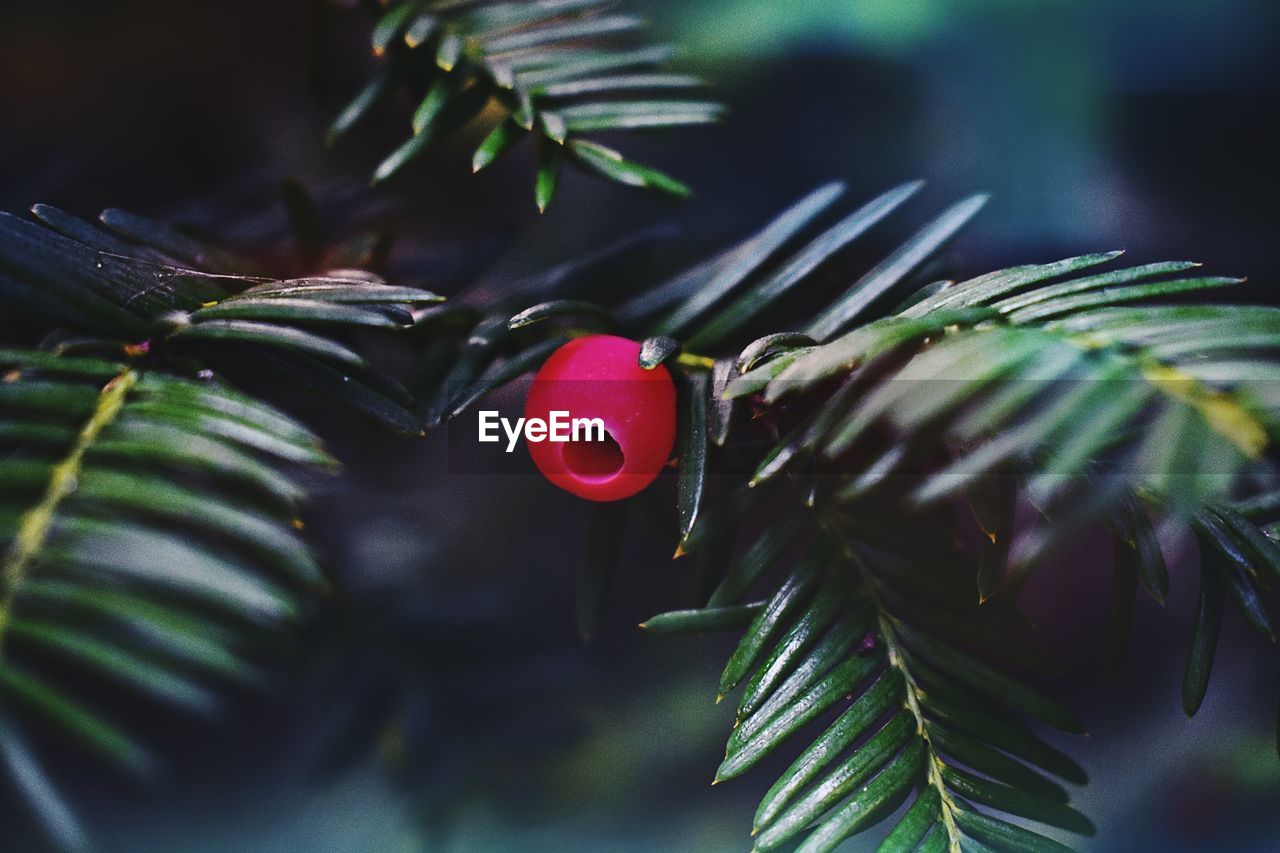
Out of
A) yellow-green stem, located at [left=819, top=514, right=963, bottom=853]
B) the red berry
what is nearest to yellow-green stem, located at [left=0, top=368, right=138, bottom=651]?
the red berry

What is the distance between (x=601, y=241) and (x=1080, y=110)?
42cm

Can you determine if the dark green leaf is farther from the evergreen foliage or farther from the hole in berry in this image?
the evergreen foliage

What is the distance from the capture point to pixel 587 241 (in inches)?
27.3

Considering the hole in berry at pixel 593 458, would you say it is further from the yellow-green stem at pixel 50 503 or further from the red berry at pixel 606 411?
the yellow-green stem at pixel 50 503

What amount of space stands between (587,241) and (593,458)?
0.39 m

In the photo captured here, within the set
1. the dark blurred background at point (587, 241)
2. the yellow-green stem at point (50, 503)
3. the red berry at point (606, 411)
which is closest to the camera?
the yellow-green stem at point (50, 503)

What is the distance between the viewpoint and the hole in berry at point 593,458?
33cm

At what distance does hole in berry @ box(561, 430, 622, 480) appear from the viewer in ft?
1.08

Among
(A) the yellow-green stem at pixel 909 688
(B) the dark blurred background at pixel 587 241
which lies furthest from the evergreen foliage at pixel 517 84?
(A) the yellow-green stem at pixel 909 688

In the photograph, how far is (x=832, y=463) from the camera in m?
0.34

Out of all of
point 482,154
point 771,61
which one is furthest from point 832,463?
point 771,61

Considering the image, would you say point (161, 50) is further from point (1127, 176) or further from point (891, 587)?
point (1127, 176)

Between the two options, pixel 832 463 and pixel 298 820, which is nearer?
pixel 832 463

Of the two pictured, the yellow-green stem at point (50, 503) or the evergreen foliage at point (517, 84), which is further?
the evergreen foliage at point (517, 84)
